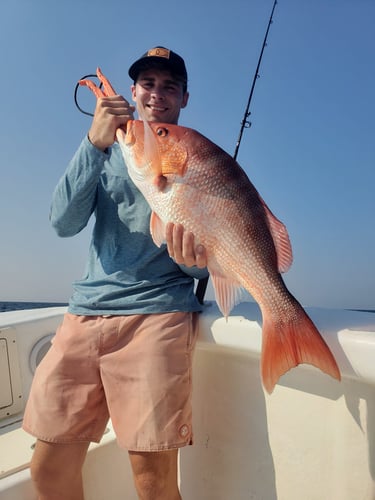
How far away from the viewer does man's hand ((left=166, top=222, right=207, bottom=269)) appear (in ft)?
5.31

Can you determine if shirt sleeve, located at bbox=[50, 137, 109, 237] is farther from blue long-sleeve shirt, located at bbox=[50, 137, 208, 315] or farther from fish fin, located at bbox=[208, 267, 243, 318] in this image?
fish fin, located at bbox=[208, 267, 243, 318]

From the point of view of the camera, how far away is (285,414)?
6.33ft

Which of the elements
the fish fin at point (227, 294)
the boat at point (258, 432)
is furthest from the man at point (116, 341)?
the boat at point (258, 432)

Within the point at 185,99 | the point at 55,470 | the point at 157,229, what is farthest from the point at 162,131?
the point at 55,470

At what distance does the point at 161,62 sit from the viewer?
2.25 m

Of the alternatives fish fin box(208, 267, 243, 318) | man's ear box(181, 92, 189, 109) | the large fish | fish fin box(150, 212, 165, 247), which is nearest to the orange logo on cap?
man's ear box(181, 92, 189, 109)

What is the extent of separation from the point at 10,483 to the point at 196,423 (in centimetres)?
103

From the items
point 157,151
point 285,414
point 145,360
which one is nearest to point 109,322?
point 145,360

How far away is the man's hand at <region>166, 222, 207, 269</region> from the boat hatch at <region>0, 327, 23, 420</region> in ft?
6.06

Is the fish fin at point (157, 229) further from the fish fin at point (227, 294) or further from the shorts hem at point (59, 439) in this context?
the shorts hem at point (59, 439)

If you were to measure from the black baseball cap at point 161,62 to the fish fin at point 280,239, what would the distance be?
1162mm

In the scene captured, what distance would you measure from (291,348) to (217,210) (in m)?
0.63

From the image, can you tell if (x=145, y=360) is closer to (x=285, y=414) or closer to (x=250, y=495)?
(x=285, y=414)

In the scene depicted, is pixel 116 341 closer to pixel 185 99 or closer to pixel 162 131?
pixel 162 131
